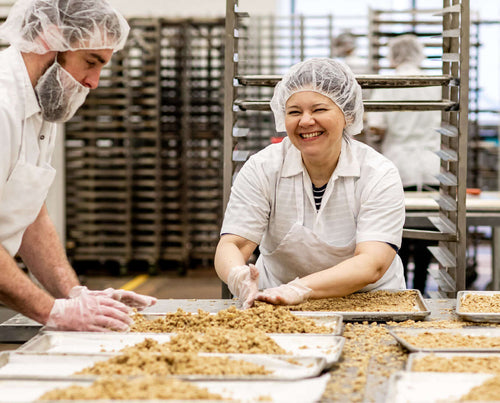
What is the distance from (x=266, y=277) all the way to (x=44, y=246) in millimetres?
857

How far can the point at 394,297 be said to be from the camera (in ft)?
6.72

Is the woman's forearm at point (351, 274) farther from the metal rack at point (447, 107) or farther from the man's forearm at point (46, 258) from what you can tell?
the man's forearm at point (46, 258)

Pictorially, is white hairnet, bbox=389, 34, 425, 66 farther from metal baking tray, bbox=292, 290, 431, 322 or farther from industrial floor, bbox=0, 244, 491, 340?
metal baking tray, bbox=292, 290, 431, 322

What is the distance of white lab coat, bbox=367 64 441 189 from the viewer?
15.2ft

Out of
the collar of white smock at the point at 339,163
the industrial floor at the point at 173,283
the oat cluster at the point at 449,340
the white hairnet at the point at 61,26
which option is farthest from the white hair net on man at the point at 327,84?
the industrial floor at the point at 173,283

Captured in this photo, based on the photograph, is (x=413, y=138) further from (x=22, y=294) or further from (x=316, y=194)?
(x=22, y=294)

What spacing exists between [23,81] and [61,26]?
0.66 feet

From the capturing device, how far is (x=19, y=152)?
6.12ft

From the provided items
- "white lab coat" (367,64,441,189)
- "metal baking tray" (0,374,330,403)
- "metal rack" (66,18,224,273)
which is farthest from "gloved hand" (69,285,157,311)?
"metal rack" (66,18,224,273)

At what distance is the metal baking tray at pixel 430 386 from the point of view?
110cm

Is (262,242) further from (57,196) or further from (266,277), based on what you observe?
(57,196)

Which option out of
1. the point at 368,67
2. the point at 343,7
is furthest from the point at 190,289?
the point at 343,7

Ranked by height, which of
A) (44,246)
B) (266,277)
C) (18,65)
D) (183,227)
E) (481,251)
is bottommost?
(481,251)

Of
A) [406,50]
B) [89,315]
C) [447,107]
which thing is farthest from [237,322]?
[406,50]
